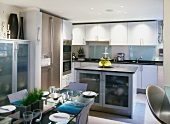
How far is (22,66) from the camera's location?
4414 millimetres

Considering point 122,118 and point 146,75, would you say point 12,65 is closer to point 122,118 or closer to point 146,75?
point 122,118

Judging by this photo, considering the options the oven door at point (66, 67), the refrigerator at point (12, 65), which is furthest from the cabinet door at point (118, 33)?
the refrigerator at point (12, 65)

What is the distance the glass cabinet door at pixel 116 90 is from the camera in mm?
3762

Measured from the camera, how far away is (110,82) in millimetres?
3883

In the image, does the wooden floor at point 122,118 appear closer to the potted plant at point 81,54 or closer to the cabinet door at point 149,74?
the cabinet door at point 149,74

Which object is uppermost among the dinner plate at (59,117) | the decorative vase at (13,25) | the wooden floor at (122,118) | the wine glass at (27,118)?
the decorative vase at (13,25)

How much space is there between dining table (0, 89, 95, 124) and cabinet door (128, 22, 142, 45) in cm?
408

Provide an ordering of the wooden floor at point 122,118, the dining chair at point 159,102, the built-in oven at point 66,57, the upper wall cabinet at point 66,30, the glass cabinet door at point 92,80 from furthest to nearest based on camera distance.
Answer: the built-in oven at point 66,57 < the upper wall cabinet at point 66,30 < the glass cabinet door at point 92,80 < the wooden floor at point 122,118 < the dining chair at point 159,102

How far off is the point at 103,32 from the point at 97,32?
0.24 meters

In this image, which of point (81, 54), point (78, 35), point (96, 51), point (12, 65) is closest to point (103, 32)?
point (96, 51)

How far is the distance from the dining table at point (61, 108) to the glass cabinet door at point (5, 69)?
1876mm

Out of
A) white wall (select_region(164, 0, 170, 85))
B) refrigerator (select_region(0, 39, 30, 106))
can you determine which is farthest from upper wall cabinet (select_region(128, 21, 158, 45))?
refrigerator (select_region(0, 39, 30, 106))

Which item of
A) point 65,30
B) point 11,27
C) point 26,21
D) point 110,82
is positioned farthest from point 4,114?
point 65,30

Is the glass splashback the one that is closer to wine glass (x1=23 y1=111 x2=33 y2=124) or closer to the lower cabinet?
the lower cabinet
